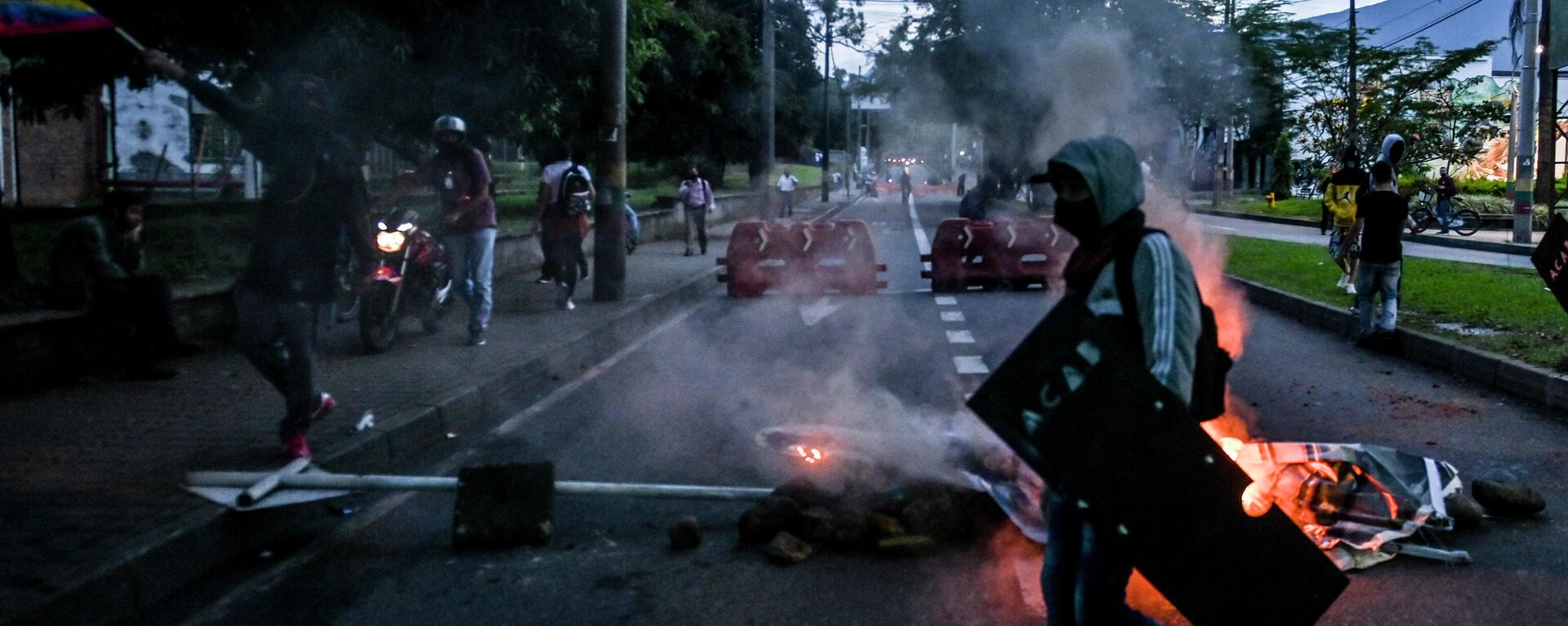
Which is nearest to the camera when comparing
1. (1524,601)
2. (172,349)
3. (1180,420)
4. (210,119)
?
(1180,420)

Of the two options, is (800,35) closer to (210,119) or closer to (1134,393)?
(210,119)

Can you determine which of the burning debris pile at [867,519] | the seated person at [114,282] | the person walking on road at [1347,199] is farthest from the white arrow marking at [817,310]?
the burning debris pile at [867,519]

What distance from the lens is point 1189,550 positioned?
3.08 metres

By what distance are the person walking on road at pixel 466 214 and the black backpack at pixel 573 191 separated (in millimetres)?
2415

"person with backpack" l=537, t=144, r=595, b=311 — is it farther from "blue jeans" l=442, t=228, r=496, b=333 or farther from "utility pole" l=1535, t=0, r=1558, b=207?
"utility pole" l=1535, t=0, r=1558, b=207

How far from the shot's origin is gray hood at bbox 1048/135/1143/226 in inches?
121

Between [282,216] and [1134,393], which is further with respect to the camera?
[282,216]

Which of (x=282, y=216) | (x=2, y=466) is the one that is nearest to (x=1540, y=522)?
(x=282, y=216)

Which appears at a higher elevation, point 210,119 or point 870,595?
point 210,119

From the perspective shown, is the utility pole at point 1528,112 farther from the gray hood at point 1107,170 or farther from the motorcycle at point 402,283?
the gray hood at point 1107,170

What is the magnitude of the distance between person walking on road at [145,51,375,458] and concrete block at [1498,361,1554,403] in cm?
693

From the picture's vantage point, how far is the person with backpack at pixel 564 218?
1263cm

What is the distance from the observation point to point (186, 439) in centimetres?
638

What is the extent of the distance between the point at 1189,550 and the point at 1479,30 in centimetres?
5429
